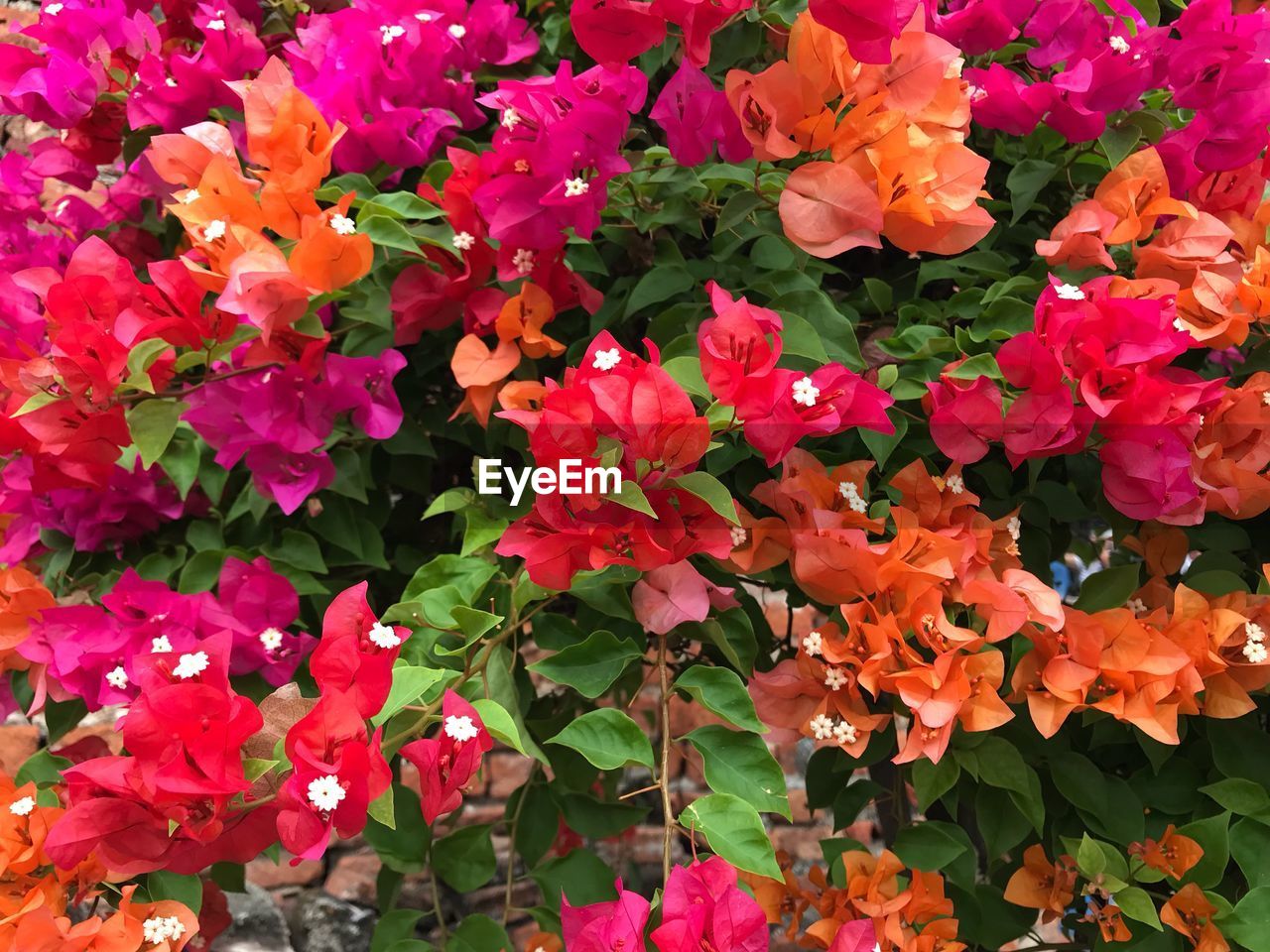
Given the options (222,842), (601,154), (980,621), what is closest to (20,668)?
(222,842)

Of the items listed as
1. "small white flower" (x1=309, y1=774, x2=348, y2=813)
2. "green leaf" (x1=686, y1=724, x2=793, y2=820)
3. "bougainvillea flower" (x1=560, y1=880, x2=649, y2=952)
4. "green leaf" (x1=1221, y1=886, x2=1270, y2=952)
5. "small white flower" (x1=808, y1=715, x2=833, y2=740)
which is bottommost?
Answer: "green leaf" (x1=1221, y1=886, x2=1270, y2=952)

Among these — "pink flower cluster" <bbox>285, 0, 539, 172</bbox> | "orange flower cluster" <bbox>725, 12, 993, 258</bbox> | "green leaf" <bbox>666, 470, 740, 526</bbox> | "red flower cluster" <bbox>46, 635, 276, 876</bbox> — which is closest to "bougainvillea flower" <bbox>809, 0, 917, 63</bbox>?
"orange flower cluster" <bbox>725, 12, 993, 258</bbox>

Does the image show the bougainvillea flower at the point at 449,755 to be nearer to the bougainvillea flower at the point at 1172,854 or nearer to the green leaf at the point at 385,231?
the green leaf at the point at 385,231

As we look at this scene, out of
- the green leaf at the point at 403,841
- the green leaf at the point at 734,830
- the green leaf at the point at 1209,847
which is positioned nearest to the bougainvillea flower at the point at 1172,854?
the green leaf at the point at 1209,847

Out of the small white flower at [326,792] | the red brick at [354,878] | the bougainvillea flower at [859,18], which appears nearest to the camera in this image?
the small white flower at [326,792]

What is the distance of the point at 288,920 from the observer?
159 cm

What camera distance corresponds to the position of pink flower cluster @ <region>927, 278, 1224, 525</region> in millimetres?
674

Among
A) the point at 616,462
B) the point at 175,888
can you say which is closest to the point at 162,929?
the point at 175,888

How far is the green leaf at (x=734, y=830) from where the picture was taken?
23.2 inches

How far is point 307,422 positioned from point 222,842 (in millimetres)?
351

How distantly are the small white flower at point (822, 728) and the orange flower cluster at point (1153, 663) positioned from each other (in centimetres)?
13

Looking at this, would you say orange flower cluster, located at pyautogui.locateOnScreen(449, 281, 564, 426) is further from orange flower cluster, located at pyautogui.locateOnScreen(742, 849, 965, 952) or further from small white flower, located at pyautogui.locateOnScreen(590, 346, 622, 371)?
orange flower cluster, located at pyautogui.locateOnScreen(742, 849, 965, 952)

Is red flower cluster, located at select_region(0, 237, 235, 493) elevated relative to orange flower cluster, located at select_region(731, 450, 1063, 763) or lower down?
elevated

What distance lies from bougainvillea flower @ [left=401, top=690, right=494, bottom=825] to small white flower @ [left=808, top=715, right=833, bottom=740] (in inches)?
9.8
